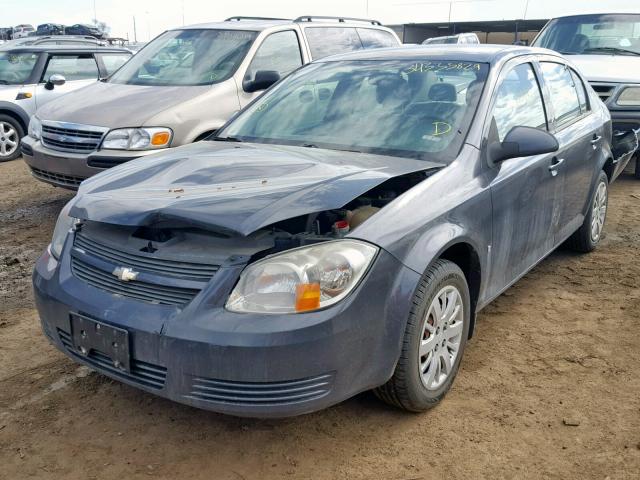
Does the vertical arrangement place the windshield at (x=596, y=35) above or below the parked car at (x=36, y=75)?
above

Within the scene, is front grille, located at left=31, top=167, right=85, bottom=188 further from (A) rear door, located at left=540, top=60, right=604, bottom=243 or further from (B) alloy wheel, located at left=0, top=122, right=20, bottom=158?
(A) rear door, located at left=540, top=60, right=604, bottom=243

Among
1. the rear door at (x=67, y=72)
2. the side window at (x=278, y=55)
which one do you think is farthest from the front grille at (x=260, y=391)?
the rear door at (x=67, y=72)

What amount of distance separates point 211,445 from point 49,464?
0.66 m

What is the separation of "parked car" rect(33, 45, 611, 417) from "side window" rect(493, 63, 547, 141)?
0.01 m

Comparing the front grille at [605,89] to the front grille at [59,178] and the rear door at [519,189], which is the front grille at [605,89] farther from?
the front grille at [59,178]

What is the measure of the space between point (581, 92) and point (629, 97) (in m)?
3.28

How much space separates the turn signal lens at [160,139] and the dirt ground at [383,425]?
2.25m

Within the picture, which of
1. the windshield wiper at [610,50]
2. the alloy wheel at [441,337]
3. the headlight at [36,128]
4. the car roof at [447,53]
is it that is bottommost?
the alloy wheel at [441,337]

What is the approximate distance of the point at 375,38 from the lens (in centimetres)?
851

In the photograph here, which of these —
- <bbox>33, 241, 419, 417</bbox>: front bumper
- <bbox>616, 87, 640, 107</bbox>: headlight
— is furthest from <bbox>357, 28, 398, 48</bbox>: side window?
<bbox>33, 241, 419, 417</bbox>: front bumper

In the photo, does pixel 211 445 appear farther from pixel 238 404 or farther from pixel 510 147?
pixel 510 147

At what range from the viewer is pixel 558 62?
480 centimetres

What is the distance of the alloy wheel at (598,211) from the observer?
5250 mm

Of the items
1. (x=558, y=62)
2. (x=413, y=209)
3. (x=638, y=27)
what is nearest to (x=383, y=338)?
(x=413, y=209)
